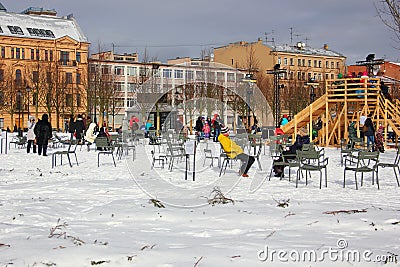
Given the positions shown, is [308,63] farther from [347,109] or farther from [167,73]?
[347,109]

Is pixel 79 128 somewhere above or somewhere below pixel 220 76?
below

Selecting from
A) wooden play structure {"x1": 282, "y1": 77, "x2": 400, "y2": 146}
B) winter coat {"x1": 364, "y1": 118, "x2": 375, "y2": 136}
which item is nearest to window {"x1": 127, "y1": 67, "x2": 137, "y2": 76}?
wooden play structure {"x1": 282, "y1": 77, "x2": 400, "y2": 146}

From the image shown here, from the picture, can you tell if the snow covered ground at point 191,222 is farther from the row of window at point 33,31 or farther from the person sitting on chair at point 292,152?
the row of window at point 33,31

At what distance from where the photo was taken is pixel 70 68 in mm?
66125

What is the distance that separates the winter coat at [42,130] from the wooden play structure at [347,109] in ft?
38.8

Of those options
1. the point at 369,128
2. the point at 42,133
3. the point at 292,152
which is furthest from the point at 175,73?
the point at 292,152

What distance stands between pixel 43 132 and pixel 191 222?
13.4 m

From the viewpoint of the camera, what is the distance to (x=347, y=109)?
27.2m

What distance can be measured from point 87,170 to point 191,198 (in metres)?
6.02

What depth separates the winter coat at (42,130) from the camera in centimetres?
2009

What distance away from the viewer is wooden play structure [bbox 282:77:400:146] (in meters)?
25.2

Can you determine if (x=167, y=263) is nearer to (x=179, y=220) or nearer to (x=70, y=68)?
(x=179, y=220)

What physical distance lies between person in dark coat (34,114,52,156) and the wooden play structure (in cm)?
1181

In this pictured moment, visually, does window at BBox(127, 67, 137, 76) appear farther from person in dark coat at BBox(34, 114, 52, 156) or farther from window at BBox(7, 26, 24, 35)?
person in dark coat at BBox(34, 114, 52, 156)
